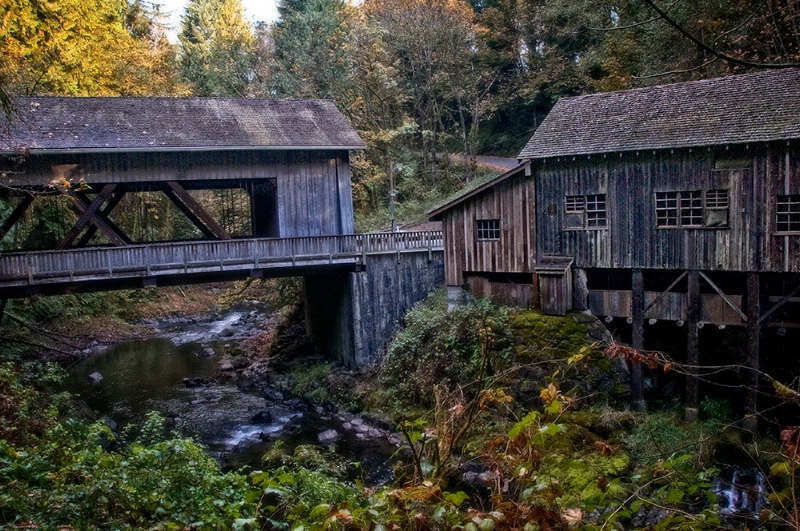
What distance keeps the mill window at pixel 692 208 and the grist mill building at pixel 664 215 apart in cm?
3

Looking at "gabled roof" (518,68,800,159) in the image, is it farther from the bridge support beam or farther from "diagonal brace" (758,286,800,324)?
the bridge support beam

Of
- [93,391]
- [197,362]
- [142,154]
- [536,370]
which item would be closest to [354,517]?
[536,370]

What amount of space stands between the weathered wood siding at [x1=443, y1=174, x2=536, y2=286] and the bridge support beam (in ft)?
8.30

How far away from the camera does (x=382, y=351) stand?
20.5m

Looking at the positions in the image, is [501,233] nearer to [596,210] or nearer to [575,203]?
[575,203]

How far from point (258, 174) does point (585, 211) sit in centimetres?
1073

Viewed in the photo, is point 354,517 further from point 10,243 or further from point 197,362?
point 10,243

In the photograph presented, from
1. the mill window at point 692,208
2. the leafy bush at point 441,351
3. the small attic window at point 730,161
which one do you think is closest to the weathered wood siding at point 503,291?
the leafy bush at point 441,351

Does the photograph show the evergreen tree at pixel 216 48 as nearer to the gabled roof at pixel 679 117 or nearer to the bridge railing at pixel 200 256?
the bridge railing at pixel 200 256

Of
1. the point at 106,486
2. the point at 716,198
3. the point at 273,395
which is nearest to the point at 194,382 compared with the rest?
the point at 273,395

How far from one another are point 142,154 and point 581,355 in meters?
17.5

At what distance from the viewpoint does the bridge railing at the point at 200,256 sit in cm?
1628

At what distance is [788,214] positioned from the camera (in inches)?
516

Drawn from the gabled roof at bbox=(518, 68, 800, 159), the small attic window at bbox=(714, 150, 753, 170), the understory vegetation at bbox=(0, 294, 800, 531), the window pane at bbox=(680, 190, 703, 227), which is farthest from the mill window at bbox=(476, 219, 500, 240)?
the small attic window at bbox=(714, 150, 753, 170)
